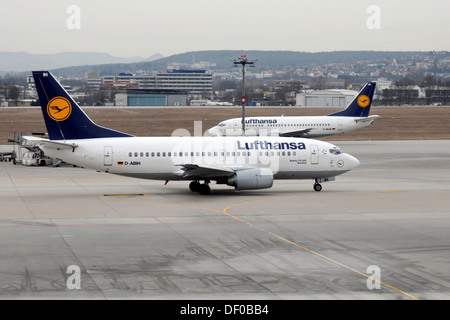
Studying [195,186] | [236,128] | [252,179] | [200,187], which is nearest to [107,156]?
[195,186]

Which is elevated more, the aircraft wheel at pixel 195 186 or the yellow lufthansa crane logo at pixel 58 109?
the yellow lufthansa crane logo at pixel 58 109

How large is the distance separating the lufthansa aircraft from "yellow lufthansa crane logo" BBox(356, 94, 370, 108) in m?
43.9

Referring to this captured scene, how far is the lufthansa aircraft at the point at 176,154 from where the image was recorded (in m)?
42.5

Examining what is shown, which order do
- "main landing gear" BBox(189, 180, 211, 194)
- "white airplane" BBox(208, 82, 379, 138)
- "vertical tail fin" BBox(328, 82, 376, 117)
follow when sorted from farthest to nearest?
"white airplane" BBox(208, 82, 379, 138), "vertical tail fin" BBox(328, 82, 376, 117), "main landing gear" BBox(189, 180, 211, 194)

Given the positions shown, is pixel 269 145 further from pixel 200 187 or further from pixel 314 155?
pixel 200 187

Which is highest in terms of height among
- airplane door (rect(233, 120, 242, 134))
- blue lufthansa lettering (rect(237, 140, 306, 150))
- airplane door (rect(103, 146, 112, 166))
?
blue lufthansa lettering (rect(237, 140, 306, 150))

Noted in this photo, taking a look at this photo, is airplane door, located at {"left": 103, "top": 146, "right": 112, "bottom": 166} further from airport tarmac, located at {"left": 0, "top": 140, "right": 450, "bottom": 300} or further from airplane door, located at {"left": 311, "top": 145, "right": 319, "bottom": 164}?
airplane door, located at {"left": 311, "top": 145, "right": 319, "bottom": 164}

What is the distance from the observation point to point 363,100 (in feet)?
288

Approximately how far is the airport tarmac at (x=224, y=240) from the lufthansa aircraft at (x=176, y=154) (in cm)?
152

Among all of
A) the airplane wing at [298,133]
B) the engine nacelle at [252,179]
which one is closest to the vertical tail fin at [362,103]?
the airplane wing at [298,133]

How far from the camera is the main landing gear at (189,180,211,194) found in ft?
144

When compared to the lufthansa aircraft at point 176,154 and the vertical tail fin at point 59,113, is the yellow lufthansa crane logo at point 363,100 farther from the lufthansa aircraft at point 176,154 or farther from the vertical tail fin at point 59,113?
the vertical tail fin at point 59,113

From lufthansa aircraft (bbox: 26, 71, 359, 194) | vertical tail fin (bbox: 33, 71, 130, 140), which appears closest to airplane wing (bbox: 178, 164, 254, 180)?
lufthansa aircraft (bbox: 26, 71, 359, 194)
